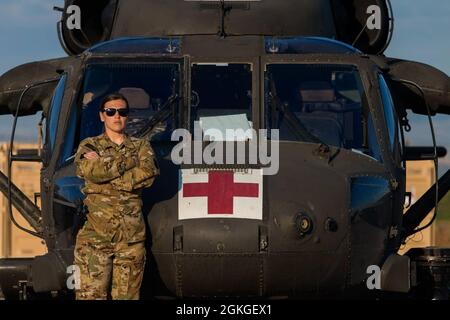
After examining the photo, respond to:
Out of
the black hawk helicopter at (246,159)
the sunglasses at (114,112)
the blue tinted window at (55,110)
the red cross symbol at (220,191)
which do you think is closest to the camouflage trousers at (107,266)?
the black hawk helicopter at (246,159)

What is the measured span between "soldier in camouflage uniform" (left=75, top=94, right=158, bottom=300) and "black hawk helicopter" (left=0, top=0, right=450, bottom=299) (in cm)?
15

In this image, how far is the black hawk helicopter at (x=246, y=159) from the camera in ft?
29.1

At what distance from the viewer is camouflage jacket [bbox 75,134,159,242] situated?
29.1ft

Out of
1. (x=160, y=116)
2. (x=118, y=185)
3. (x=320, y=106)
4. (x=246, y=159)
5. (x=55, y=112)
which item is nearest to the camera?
(x=118, y=185)

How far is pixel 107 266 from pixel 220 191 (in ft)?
2.74

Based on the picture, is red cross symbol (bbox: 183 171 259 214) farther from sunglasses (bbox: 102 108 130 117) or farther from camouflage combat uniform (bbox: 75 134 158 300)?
sunglasses (bbox: 102 108 130 117)

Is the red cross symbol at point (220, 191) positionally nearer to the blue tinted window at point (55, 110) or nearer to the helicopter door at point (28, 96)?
the blue tinted window at point (55, 110)

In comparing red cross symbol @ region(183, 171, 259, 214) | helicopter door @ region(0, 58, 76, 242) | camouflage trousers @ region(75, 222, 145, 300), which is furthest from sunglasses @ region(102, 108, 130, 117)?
helicopter door @ region(0, 58, 76, 242)

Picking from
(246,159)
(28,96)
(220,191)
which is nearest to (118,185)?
(220,191)

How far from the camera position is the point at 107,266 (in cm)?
897

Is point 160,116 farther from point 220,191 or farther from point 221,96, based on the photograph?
point 220,191

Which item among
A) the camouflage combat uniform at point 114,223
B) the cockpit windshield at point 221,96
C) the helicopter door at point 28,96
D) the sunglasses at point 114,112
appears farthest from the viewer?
the helicopter door at point 28,96

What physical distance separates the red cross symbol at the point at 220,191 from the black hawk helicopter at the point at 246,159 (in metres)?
0.01

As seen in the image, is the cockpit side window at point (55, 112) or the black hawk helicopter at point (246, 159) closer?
the black hawk helicopter at point (246, 159)
